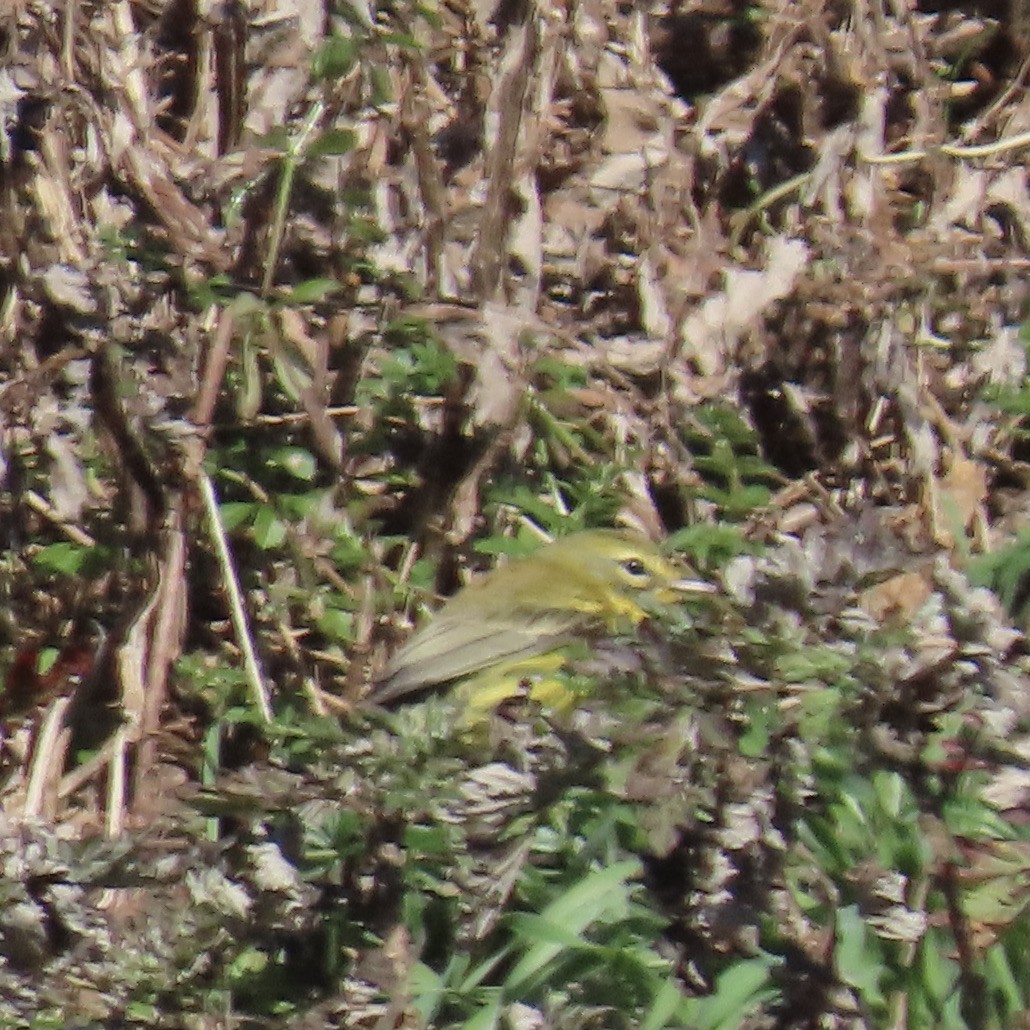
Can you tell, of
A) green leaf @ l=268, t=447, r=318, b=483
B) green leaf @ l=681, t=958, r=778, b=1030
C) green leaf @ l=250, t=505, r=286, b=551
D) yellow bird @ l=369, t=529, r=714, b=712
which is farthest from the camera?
green leaf @ l=268, t=447, r=318, b=483

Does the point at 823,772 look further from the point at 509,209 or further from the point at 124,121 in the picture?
the point at 124,121

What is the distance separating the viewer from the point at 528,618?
4.62 m

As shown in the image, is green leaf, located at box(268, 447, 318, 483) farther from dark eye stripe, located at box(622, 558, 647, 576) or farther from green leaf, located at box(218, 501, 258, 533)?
dark eye stripe, located at box(622, 558, 647, 576)

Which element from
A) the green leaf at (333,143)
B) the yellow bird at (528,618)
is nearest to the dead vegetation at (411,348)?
the green leaf at (333,143)

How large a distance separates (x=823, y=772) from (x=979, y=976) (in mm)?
430

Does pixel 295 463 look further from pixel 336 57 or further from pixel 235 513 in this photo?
pixel 336 57

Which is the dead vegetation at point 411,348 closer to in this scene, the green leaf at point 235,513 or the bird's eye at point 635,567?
the green leaf at point 235,513

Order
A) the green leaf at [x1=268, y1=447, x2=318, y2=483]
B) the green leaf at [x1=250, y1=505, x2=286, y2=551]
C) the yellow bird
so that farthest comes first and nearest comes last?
the green leaf at [x1=268, y1=447, x2=318, y2=483]
the green leaf at [x1=250, y1=505, x2=286, y2=551]
the yellow bird

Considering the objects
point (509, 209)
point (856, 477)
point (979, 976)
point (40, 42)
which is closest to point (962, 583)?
point (979, 976)

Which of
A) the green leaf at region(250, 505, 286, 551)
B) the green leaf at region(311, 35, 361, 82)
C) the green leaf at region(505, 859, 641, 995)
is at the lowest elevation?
the green leaf at region(505, 859, 641, 995)

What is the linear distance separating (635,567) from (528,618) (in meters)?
0.34

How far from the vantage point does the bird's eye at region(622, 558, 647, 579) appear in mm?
4406

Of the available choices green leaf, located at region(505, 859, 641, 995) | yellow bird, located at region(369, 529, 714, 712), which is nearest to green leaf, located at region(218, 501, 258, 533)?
yellow bird, located at region(369, 529, 714, 712)

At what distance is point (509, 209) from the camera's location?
4953mm
